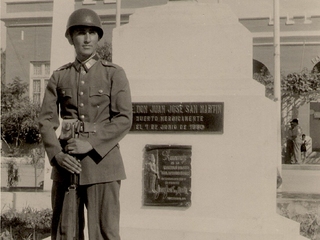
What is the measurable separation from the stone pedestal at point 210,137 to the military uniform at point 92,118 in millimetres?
1580

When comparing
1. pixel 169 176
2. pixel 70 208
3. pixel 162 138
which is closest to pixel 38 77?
pixel 162 138

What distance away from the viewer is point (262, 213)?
5.23 metres

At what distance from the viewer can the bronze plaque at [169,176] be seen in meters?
5.29

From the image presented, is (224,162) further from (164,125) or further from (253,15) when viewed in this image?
(253,15)

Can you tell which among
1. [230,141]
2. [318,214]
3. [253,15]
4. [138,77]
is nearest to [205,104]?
[230,141]

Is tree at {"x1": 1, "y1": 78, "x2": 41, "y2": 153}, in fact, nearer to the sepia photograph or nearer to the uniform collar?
the sepia photograph

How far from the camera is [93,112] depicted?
3.80 metres

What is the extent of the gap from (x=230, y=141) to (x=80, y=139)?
2.00 m

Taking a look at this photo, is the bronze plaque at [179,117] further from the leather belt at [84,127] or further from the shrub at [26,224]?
the shrub at [26,224]

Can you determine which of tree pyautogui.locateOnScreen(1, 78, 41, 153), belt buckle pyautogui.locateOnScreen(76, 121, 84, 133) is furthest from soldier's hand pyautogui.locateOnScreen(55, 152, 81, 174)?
tree pyautogui.locateOnScreen(1, 78, 41, 153)

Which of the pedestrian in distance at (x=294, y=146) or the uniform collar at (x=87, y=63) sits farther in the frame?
the pedestrian in distance at (x=294, y=146)

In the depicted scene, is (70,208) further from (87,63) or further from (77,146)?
(87,63)

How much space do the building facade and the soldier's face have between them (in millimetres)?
18598

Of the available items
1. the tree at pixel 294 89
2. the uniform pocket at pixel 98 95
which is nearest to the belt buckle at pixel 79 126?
the uniform pocket at pixel 98 95
